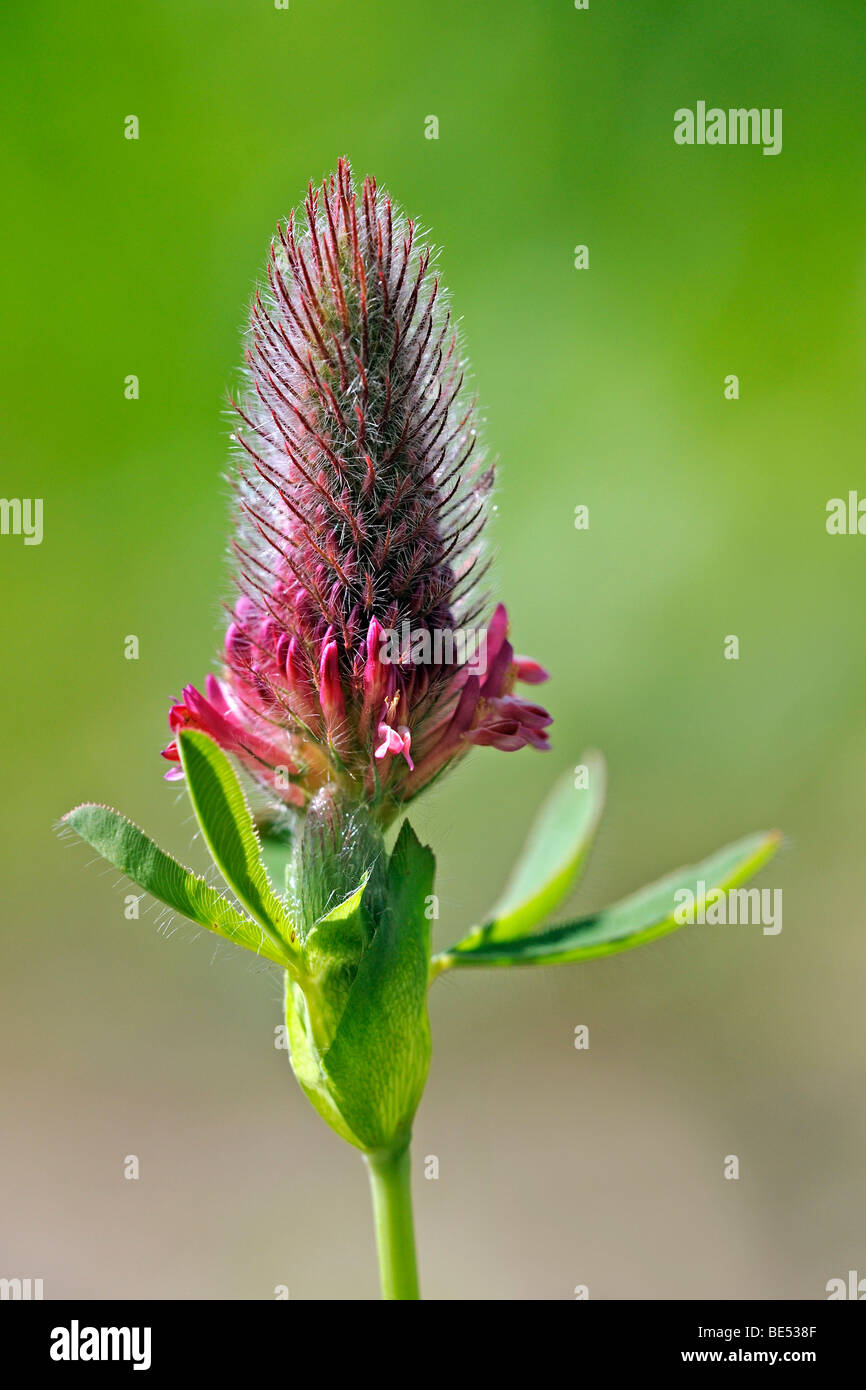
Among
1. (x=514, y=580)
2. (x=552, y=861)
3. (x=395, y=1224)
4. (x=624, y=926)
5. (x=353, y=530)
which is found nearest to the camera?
(x=395, y=1224)

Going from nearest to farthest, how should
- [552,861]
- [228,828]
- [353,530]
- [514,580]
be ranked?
[228,828] → [353,530] → [552,861] → [514,580]

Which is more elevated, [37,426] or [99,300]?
[99,300]

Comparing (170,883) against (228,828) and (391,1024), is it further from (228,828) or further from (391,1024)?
(391,1024)

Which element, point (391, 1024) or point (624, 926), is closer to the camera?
point (391, 1024)

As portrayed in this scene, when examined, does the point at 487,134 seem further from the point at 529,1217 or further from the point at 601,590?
the point at 529,1217

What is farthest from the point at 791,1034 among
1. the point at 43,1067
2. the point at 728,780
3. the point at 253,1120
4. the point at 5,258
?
Result: the point at 5,258

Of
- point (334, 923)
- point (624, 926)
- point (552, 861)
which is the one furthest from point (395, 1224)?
point (552, 861)

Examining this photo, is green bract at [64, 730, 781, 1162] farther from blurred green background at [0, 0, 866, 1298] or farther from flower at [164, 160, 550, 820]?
blurred green background at [0, 0, 866, 1298]
